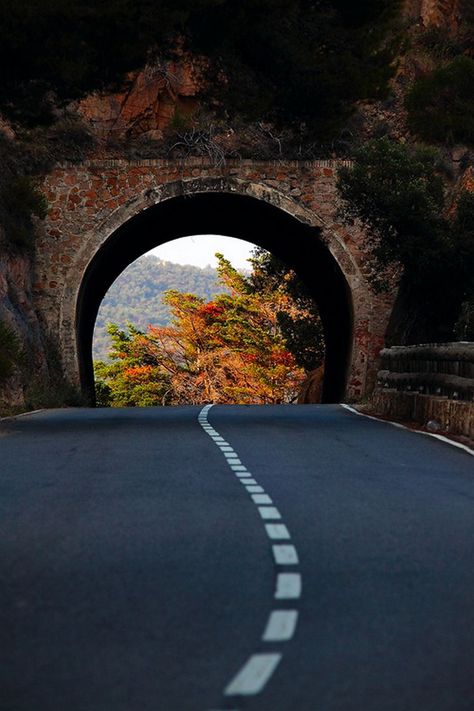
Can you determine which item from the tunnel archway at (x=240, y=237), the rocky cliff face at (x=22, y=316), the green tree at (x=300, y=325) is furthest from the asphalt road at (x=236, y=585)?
the green tree at (x=300, y=325)

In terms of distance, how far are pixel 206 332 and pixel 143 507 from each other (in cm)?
6324

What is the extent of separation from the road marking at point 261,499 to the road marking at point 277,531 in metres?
1.30

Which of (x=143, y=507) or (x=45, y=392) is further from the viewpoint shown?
(x=45, y=392)

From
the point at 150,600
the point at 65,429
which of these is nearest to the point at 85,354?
the point at 65,429

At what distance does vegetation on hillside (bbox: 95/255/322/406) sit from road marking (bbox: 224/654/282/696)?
59876 millimetres

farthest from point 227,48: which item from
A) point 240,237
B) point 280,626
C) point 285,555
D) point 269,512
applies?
point 240,237

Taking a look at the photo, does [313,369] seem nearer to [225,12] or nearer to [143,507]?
[225,12]

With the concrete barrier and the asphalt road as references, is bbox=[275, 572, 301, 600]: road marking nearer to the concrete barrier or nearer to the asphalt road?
the asphalt road

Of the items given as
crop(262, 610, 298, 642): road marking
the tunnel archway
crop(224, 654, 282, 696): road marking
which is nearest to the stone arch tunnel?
the tunnel archway

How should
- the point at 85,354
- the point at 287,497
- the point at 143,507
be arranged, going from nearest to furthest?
the point at 143,507
the point at 287,497
the point at 85,354

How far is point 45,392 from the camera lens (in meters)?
36.2

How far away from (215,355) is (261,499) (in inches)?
2422

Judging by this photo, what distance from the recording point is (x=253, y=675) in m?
5.54

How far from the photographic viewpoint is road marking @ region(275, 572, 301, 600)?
7.27 metres
